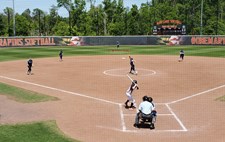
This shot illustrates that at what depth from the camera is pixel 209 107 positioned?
18344 mm

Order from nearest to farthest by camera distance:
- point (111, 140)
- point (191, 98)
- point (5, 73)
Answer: point (111, 140) → point (191, 98) → point (5, 73)

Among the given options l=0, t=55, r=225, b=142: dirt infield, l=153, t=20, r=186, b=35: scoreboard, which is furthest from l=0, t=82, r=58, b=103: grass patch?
l=153, t=20, r=186, b=35: scoreboard

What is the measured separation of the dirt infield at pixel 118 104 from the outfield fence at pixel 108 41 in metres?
34.8

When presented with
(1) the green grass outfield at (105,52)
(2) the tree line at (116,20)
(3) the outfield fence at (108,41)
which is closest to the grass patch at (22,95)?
(1) the green grass outfield at (105,52)

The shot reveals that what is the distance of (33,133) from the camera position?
45.5ft

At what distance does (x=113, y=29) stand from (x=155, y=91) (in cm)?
7632

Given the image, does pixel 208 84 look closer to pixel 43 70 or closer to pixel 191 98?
pixel 191 98

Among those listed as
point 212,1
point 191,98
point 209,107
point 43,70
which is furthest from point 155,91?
point 212,1

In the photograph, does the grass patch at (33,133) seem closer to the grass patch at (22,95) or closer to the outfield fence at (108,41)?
the grass patch at (22,95)

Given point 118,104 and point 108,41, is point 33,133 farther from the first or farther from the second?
point 108,41

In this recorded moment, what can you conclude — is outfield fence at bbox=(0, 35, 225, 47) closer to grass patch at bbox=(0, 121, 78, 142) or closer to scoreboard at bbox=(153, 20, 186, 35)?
scoreboard at bbox=(153, 20, 186, 35)

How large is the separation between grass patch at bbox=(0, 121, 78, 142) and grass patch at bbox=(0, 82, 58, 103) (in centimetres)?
533

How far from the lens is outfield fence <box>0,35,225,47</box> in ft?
218

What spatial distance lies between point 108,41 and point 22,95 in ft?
164
